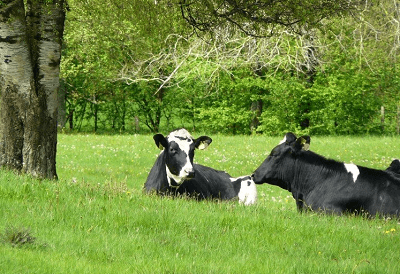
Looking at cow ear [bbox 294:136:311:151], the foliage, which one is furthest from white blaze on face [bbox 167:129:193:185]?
the foliage

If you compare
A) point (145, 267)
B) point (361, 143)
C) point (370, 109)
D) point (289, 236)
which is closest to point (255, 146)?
point (361, 143)

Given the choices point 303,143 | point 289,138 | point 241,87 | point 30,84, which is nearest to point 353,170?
point 303,143

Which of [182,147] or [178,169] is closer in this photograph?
[178,169]

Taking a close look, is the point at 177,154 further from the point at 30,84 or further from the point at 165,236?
the point at 165,236

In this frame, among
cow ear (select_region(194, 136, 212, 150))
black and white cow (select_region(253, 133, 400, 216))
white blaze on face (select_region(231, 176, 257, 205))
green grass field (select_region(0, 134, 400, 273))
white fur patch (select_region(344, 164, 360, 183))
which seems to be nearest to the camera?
green grass field (select_region(0, 134, 400, 273))

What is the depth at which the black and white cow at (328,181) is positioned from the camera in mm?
10078

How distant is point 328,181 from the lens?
10.7 m

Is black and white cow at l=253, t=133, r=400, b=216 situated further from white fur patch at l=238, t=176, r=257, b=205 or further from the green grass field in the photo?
white fur patch at l=238, t=176, r=257, b=205

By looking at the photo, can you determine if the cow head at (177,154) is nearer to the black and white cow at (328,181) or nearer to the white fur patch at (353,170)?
the black and white cow at (328,181)

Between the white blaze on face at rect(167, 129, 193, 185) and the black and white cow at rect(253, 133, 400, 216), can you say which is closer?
the black and white cow at rect(253, 133, 400, 216)

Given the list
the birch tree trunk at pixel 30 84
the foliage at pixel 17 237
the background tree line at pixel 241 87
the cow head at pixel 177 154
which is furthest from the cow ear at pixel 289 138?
the background tree line at pixel 241 87

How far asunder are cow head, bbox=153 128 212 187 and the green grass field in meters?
0.99

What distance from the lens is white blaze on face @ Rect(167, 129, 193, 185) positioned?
10.6 meters

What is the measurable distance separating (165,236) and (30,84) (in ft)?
16.2
